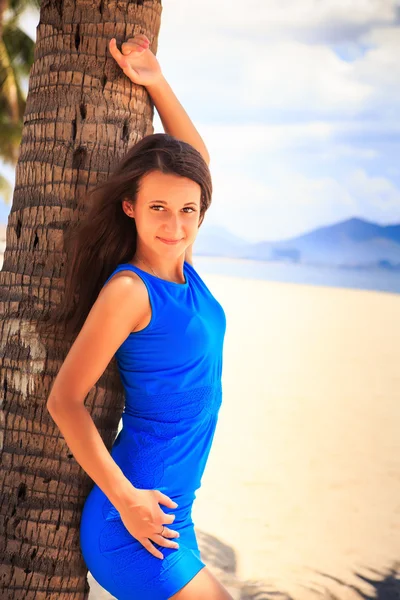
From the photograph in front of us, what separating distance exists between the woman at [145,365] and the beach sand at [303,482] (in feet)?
7.62

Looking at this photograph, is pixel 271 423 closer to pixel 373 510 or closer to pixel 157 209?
pixel 373 510

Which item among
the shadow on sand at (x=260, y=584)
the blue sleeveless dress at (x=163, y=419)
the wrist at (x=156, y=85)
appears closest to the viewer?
the blue sleeveless dress at (x=163, y=419)

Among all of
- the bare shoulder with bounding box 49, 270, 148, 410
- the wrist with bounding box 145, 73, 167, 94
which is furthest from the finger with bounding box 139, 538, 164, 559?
the wrist with bounding box 145, 73, 167, 94

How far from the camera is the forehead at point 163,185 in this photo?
237 centimetres

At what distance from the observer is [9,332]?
8.61ft

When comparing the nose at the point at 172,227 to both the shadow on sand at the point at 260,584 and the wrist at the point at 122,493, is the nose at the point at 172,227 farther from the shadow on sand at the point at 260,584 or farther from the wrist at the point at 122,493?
the shadow on sand at the point at 260,584

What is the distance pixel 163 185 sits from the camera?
237cm

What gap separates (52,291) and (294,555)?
398 cm

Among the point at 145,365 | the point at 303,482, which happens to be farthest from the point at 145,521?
the point at 303,482

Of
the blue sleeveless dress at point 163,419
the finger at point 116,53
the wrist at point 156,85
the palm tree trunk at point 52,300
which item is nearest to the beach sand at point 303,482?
the palm tree trunk at point 52,300

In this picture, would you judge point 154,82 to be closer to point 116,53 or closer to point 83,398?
point 116,53

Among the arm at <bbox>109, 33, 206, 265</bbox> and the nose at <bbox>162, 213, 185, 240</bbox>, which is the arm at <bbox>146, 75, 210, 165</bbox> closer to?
the arm at <bbox>109, 33, 206, 265</bbox>

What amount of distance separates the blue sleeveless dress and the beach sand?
226cm

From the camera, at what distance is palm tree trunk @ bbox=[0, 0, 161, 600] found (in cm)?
258
